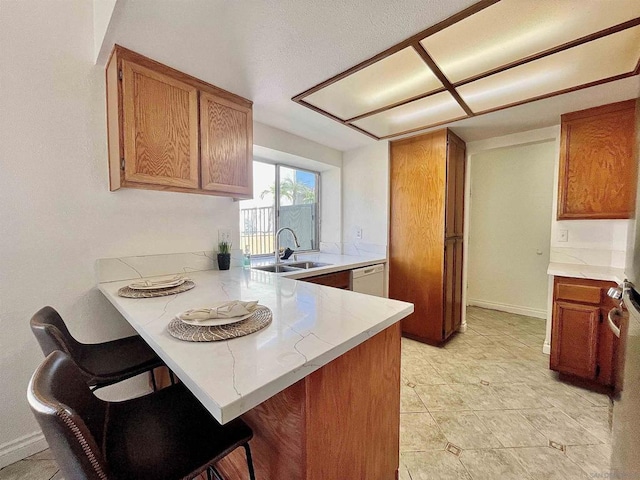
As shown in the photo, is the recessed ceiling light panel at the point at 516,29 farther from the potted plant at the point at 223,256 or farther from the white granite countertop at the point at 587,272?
the potted plant at the point at 223,256

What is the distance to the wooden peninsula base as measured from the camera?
0.78m

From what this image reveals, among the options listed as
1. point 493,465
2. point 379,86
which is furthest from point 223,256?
point 493,465

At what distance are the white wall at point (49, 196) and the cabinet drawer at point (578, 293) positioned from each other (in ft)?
10.2

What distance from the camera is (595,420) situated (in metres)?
1.64

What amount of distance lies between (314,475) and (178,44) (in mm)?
1956

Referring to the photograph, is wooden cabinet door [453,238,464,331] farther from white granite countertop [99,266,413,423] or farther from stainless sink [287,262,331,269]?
white granite countertop [99,266,413,423]

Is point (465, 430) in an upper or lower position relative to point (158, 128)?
lower

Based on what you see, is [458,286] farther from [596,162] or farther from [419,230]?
[596,162]

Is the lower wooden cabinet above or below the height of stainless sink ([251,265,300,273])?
below

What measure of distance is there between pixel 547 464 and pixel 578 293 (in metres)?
1.25

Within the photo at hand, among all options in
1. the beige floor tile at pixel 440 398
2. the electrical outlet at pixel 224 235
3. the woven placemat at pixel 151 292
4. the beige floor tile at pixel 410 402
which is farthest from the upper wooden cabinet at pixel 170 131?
the beige floor tile at pixel 440 398

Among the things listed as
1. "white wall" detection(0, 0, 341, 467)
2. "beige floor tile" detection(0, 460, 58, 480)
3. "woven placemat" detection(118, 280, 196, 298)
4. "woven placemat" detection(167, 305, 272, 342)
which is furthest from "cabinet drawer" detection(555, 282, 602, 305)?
"beige floor tile" detection(0, 460, 58, 480)

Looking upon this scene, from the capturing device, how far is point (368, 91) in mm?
1835

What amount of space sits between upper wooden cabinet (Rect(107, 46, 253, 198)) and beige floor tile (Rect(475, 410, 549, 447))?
222cm
